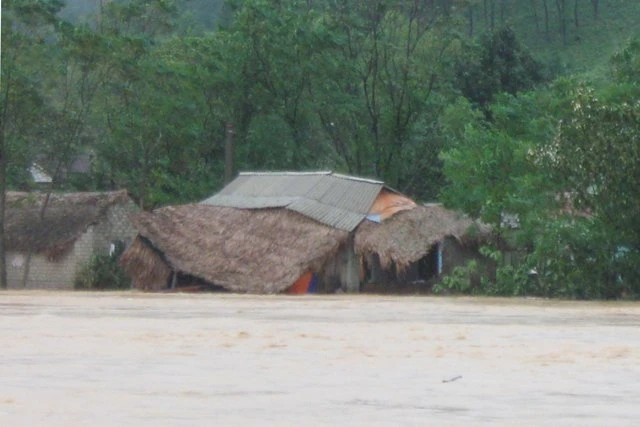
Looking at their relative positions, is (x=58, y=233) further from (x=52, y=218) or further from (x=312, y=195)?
(x=312, y=195)

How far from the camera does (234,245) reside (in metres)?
38.3

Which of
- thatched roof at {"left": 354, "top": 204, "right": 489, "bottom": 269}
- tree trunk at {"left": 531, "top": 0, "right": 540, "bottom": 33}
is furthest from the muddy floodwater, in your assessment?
tree trunk at {"left": 531, "top": 0, "right": 540, "bottom": 33}

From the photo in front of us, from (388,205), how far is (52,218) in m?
14.0

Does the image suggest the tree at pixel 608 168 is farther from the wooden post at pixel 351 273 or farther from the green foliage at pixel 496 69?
the green foliage at pixel 496 69

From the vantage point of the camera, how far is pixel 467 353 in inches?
649

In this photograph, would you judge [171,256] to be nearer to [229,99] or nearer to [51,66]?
[51,66]

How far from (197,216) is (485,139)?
891 cm

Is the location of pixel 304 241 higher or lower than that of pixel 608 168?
lower

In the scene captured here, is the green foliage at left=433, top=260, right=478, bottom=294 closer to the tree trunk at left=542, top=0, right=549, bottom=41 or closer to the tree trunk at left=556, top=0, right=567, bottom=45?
the tree trunk at left=556, top=0, right=567, bottom=45

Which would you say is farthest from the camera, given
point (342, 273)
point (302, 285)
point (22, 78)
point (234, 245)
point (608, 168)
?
point (22, 78)

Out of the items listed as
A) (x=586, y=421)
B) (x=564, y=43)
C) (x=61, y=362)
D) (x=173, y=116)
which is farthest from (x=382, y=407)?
(x=564, y=43)

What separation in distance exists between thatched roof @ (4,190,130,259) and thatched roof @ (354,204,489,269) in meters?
12.4

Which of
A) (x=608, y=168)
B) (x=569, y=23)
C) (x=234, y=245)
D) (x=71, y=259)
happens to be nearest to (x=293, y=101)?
(x=71, y=259)

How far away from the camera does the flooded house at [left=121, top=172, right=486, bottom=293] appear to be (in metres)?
37.5
